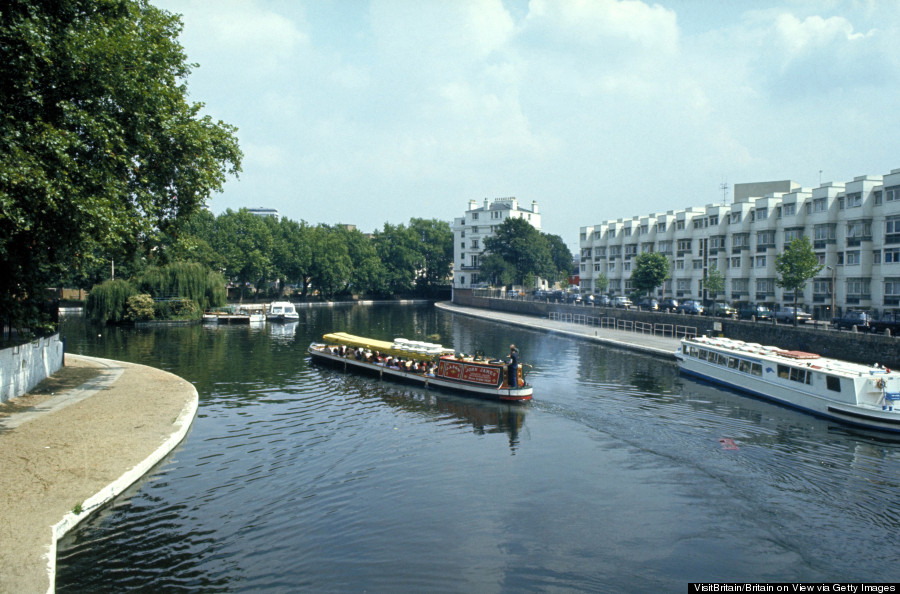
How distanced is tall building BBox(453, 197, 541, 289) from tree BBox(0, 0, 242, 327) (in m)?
112

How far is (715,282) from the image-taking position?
66.4m

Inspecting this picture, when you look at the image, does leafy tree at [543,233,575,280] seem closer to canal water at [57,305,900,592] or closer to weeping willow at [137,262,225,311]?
weeping willow at [137,262,225,311]

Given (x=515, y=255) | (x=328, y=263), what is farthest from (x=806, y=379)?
(x=328, y=263)

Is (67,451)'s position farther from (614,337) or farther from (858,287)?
(858,287)

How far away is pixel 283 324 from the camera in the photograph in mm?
72812

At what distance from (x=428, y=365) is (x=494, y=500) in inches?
645

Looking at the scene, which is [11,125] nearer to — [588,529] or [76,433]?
[76,433]

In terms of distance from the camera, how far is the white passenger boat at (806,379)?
2422 centimetres

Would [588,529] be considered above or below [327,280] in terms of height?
below

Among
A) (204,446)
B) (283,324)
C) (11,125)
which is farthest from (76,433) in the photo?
(283,324)

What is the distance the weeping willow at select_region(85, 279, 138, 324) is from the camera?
6347 centimetres

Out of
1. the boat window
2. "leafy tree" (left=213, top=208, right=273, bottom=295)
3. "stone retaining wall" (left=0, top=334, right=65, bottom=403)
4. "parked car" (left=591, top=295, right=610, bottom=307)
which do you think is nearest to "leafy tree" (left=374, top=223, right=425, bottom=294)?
"leafy tree" (left=213, top=208, right=273, bottom=295)

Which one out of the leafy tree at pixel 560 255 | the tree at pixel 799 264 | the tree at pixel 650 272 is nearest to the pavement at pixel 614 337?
the tree at pixel 650 272

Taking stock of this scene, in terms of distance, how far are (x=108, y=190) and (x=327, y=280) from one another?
9417 centimetres
